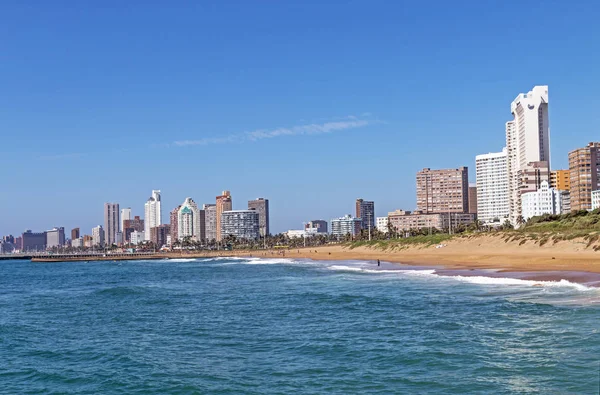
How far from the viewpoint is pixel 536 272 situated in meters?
48.3

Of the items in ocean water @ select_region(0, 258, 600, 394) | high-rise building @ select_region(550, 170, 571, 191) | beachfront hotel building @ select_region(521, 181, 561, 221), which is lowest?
ocean water @ select_region(0, 258, 600, 394)

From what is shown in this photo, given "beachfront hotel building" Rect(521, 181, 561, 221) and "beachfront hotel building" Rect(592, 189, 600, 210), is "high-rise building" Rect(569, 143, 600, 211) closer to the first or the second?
"beachfront hotel building" Rect(521, 181, 561, 221)

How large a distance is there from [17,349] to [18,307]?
19.8 meters

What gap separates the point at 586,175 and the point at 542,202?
15112 mm

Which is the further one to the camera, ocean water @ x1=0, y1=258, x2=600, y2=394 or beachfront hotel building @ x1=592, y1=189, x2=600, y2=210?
beachfront hotel building @ x1=592, y1=189, x2=600, y2=210

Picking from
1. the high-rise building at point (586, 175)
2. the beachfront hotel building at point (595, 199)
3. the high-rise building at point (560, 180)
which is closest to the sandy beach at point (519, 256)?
the beachfront hotel building at point (595, 199)

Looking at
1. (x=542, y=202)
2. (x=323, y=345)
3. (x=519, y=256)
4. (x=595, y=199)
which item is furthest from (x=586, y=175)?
(x=323, y=345)

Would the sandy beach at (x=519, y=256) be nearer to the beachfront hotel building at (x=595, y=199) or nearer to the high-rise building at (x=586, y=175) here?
the beachfront hotel building at (x=595, y=199)

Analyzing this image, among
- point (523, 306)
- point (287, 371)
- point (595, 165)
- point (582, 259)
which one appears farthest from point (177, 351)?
point (595, 165)

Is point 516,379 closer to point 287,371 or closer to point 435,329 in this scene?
point 287,371

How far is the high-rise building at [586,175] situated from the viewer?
550ft

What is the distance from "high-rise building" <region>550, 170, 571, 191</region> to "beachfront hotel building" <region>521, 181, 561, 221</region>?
45.8 ft

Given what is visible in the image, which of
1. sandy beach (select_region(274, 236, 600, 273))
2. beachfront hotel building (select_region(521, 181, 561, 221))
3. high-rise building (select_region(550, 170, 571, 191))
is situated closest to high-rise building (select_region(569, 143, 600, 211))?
beachfront hotel building (select_region(521, 181, 561, 221))

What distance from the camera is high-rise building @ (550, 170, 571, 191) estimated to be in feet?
641
